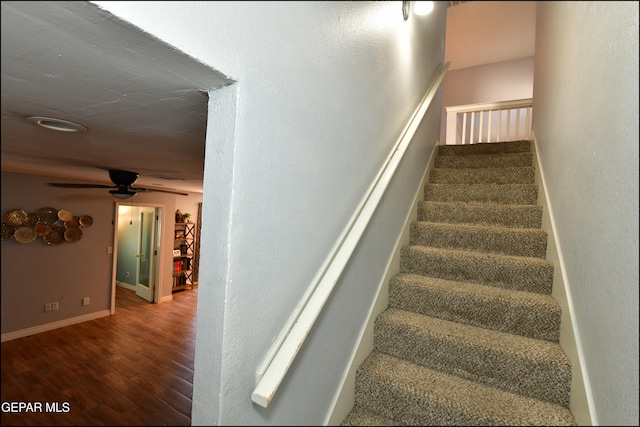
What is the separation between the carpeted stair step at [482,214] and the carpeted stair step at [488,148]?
84 cm

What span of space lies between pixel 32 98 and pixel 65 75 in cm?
10

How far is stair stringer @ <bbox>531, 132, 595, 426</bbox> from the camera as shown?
3.02ft

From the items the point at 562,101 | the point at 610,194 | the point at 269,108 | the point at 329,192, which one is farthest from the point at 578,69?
the point at 269,108

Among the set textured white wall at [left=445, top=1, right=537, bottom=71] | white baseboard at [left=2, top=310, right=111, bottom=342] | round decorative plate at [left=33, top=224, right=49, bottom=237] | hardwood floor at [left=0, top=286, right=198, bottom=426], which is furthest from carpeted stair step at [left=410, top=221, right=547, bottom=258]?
textured white wall at [left=445, top=1, right=537, bottom=71]

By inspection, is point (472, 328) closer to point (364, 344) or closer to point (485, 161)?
point (364, 344)

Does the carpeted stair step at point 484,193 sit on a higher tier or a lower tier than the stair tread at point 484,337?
higher

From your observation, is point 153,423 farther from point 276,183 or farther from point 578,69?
point 578,69

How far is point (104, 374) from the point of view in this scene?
0.89 metres

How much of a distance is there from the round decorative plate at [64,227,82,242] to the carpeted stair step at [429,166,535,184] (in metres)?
2.35

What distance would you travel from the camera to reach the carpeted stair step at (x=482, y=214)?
5.93 feet

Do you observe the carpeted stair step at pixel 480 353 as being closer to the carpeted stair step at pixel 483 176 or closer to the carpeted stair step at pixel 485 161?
the carpeted stair step at pixel 483 176

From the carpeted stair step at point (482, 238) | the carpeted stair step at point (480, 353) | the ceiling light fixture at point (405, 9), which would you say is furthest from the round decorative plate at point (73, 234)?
the ceiling light fixture at point (405, 9)

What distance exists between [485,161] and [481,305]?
1526 mm

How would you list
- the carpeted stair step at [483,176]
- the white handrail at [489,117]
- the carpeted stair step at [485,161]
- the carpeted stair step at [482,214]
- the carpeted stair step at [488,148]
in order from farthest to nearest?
1. the white handrail at [489,117]
2. the carpeted stair step at [488,148]
3. the carpeted stair step at [485,161]
4. the carpeted stair step at [483,176]
5. the carpeted stair step at [482,214]
